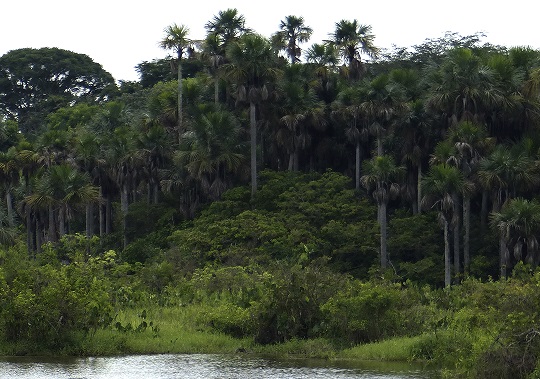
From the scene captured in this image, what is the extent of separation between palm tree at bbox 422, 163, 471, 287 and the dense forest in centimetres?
10

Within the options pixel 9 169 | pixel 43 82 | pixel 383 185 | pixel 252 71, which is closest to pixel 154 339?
pixel 383 185

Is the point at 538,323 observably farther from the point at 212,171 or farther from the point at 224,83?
the point at 224,83

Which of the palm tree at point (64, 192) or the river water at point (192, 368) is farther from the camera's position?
the palm tree at point (64, 192)

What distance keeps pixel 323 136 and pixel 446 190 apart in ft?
52.1

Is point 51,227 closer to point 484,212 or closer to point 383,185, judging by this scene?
point 383,185

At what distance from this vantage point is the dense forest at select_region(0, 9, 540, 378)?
35.3 metres

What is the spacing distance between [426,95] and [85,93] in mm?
49445

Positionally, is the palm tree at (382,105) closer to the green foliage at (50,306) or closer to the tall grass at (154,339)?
the tall grass at (154,339)

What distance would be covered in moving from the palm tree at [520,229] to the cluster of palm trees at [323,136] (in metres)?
0.06

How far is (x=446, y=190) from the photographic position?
171 feet

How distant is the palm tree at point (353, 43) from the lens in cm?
6744

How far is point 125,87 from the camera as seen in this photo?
94.3 m

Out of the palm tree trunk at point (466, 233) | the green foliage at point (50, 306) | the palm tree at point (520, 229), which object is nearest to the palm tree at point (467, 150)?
the palm tree trunk at point (466, 233)

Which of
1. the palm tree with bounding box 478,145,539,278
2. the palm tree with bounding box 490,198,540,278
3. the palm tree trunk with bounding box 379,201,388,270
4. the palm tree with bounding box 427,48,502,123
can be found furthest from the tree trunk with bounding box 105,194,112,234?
the palm tree with bounding box 490,198,540,278
